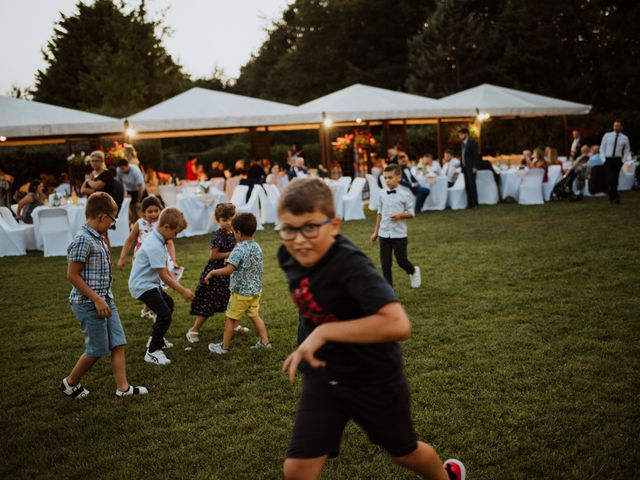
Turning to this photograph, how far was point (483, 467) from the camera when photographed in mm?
2955

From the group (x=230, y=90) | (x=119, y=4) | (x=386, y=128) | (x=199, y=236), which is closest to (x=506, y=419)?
(x=199, y=236)

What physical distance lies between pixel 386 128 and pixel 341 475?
19.0 meters

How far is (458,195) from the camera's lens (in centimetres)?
1488

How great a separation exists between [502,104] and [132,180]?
12.9 metres

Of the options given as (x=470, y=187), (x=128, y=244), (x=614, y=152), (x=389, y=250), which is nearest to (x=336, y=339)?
(x=128, y=244)

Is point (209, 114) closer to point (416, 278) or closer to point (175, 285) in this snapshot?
point (416, 278)

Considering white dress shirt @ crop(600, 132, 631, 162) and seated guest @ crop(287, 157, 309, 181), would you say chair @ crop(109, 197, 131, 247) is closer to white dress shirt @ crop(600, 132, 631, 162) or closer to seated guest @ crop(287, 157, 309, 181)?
seated guest @ crop(287, 157, 309, 181)

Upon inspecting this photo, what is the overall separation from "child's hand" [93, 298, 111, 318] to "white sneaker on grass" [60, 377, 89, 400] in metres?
0.80

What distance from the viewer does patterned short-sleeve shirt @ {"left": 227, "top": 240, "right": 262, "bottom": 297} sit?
4.84 m

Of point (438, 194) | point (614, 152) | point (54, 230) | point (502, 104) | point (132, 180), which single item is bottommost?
point (54, 230)

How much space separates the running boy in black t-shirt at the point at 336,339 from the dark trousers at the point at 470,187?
13089 millimetres

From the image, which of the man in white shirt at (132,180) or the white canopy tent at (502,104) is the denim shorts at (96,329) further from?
the white canopy tent at (502,104)

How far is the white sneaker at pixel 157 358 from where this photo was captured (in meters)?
4.86

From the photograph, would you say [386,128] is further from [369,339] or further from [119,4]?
[119,4]
